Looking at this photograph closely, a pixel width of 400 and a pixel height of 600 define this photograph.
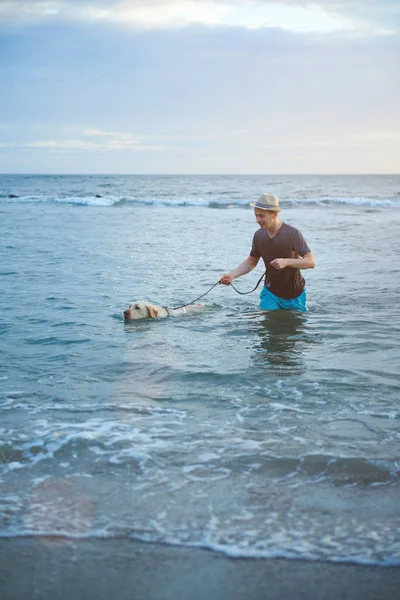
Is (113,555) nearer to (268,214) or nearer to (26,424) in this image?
(26,424)

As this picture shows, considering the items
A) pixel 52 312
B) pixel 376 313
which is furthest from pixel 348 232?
pixel 52 312

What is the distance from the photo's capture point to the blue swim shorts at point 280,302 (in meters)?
7.62

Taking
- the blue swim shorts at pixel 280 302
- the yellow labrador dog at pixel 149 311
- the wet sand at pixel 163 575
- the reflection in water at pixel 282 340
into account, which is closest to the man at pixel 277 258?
the blue swim shorts at pixel 280 302

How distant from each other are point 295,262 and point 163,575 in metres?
4.59

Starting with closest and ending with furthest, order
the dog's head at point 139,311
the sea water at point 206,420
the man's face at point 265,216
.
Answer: the sea water at point 206,420, the man's face at point 265,216, the dog's head at point 139,311

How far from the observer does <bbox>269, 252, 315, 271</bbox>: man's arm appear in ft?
21.6

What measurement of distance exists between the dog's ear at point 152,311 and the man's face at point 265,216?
1.80 m

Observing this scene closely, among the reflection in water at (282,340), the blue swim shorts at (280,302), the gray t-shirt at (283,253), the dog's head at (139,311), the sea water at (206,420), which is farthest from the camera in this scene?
the blue swim shorts at (280,302)

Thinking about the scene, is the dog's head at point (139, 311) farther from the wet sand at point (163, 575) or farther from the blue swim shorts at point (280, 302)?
the wet sand at point (163, 575)

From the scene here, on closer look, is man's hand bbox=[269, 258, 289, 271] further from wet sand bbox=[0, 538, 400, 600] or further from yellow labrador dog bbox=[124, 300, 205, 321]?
wet sand bbox=[0, 538, 400, 600]

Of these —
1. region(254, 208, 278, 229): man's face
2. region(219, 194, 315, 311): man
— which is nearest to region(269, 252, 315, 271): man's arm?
region(219, 194, 315, 311): man

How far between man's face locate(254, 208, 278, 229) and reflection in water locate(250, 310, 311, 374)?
1237 mm

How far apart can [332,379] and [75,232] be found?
16.0 metres

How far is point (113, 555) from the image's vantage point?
2775 millimetres
